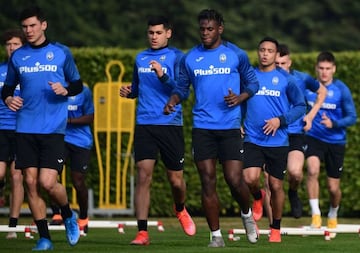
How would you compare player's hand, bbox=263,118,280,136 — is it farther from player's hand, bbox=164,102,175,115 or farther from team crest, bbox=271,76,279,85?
player's hand, bbox=164,102,175,115

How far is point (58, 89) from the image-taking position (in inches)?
701

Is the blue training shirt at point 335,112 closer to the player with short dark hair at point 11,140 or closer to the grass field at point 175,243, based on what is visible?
the grass field at point 175,243

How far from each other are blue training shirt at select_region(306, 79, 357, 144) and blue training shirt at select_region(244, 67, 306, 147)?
11.0ft

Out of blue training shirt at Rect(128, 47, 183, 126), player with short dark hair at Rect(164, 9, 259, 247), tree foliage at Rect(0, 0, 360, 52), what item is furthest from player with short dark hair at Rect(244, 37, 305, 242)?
tree foliage at Rect(0, 0, 360, 52)

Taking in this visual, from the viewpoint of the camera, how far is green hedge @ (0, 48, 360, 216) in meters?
26.8

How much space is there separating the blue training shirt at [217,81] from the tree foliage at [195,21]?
20.7 m

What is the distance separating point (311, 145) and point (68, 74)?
6410 millimetres

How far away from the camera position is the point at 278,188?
Result: 65.0ft

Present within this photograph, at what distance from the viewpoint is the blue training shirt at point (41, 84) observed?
18.0 meters

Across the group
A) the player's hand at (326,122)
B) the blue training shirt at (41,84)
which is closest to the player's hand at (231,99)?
the blue training shirt at (41,84)

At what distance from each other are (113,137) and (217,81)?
8769mm

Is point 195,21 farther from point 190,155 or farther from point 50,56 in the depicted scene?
point 50,56

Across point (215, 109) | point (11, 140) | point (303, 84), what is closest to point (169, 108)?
point (215, 109)

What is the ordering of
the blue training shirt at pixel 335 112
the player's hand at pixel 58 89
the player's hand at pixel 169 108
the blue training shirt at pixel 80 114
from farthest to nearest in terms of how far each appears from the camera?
the blue training shirt at pixel 335 112, the blue training shirt at pixel 80 114, the player's hand at pixel 169 108, the player's hand at pixel 58 89
